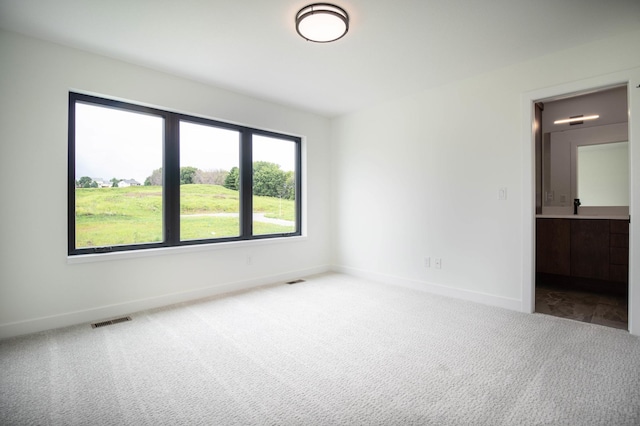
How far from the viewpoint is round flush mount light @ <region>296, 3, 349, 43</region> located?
2207 millimetres

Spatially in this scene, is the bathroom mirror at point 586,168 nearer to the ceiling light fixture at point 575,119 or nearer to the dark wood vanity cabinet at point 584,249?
the ceiling light fixture at point 575,119

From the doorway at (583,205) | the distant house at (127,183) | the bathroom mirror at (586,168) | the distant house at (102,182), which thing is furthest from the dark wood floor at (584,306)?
the distant house at (102,182)

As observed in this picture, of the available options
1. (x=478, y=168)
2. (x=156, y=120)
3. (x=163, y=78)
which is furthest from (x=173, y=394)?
(x=478, y=168)

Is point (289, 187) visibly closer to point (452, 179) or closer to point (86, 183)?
point (452, 179)

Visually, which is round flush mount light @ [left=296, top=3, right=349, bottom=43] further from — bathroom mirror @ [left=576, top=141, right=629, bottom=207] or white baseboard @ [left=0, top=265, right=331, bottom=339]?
bathroom mirror @ [left=576, top=141, right=629, bottom=207]

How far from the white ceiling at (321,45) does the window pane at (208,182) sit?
70 cm

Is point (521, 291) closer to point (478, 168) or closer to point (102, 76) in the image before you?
point (478, 168)

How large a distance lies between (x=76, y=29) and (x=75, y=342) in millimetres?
2528

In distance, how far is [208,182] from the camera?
12.7ft

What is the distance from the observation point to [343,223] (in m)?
5.02

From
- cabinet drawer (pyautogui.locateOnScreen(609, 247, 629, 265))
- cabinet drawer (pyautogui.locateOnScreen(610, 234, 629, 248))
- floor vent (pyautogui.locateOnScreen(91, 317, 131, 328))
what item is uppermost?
cabinet drawer (pyautogui.locateOnScreen(610, 234, 629, 248))

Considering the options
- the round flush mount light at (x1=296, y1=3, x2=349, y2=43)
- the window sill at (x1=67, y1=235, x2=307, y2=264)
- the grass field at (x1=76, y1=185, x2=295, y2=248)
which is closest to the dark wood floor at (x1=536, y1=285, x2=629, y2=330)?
the window sill at (x1=67, y1=235, x2=307, y2=264)

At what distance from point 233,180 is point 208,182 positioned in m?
0.35

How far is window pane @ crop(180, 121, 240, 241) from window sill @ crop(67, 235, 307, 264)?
17cm
